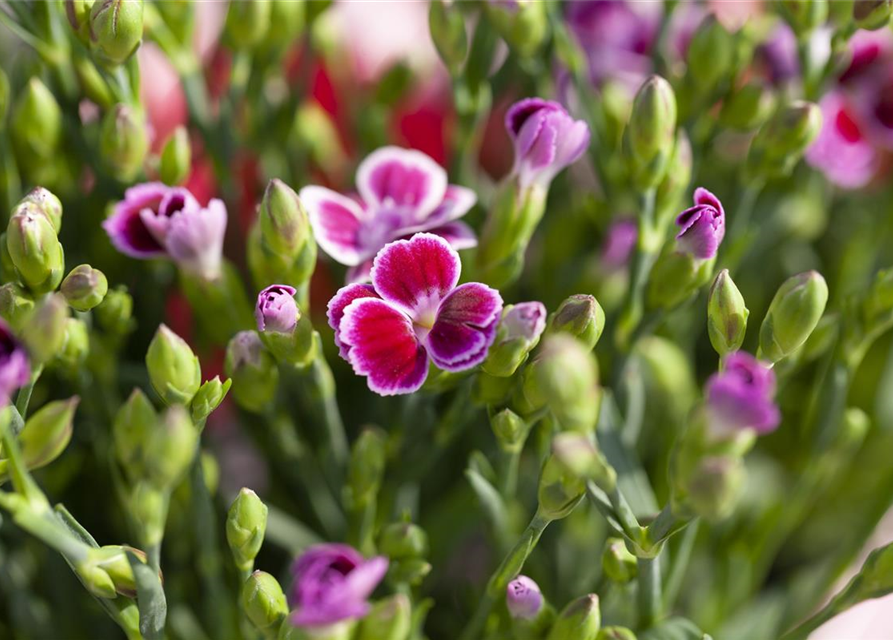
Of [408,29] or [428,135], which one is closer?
[428,135]

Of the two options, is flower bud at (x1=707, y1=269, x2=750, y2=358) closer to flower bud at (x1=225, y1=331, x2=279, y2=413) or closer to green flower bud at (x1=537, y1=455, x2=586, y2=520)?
green flower bud at (x1=537, y1=455, x2=586, y2=520)

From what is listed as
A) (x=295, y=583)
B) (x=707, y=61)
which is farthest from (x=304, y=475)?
(x=707, y=61)

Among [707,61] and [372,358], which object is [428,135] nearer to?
[707,61]

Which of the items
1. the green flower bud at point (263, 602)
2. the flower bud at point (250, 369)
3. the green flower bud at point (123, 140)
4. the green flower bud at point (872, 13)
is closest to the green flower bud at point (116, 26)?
the green flower bud at point (123, 140)

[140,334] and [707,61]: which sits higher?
[707,61]

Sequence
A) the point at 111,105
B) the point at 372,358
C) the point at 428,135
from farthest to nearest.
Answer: the point at 428,135 < the point at 111,105 < the point at 372,358

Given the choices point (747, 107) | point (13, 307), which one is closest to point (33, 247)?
point (13, 307)
